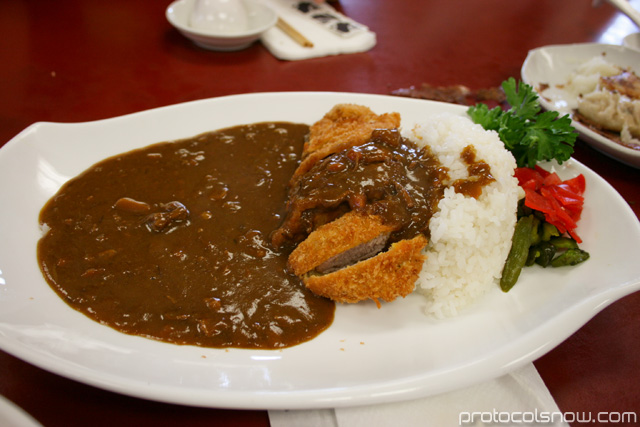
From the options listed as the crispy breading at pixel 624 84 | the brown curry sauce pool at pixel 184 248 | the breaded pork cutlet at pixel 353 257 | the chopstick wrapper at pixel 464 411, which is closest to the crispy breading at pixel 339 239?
the breaded pork cutlet at pixel 353 257

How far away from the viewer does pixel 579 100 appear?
134 inches

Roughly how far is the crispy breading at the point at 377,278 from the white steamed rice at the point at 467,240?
0.15m

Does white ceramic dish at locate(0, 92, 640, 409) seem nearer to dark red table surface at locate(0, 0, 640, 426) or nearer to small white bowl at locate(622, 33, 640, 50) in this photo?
dark red table surface at locate(0, 0, 640, 426)

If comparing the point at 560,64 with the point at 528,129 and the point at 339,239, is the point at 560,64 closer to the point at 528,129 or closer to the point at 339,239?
the point at 528,129

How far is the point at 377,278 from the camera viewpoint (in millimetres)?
1955

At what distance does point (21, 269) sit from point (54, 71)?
237cm

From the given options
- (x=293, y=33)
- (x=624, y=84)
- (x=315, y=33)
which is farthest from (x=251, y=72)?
(x=624, y=84)

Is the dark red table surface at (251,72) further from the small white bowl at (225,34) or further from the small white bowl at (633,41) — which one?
the small white bowl at (633,41)

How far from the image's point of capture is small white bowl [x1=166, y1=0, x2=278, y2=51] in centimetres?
386

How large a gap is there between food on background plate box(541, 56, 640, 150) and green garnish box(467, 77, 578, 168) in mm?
753

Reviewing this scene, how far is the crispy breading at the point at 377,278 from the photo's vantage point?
6.38ft

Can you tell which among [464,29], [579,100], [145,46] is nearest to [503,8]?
[464,29]

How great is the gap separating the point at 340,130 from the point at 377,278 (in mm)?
951

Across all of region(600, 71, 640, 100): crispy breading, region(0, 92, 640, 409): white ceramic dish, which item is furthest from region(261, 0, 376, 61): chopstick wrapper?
region(0, 92, 640, 409): white ceramic dish
